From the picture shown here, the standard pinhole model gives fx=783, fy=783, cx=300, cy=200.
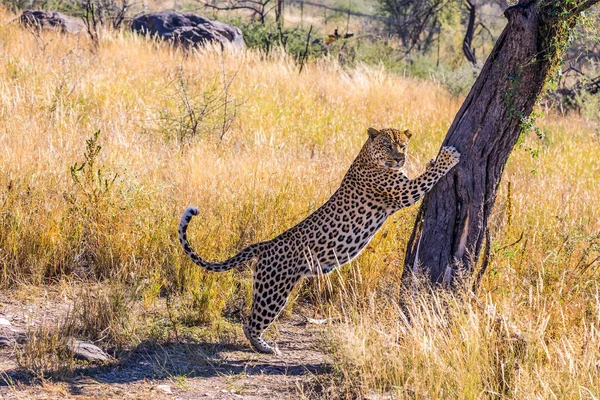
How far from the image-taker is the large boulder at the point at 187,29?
1698 centimetres

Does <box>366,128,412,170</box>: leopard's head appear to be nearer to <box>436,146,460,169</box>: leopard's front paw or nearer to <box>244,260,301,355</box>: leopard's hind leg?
<box>436,146,460,169</box>: leopard's front paw

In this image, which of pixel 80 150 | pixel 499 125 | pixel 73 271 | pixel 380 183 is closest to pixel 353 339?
pixel 380 183

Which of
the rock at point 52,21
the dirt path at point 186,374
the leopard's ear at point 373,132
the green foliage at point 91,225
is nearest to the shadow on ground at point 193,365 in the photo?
the dirt path at point 186,374

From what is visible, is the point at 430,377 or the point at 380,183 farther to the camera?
the point at 380,183

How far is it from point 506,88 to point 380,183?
109 centimetres

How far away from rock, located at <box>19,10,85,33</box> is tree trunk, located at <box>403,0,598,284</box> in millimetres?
12079

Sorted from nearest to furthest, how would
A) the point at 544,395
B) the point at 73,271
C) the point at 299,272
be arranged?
1. the point at 544,395
2. the point at 299,272
3. the point at 73,271

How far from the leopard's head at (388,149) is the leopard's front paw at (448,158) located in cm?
46

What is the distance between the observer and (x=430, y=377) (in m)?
4.21

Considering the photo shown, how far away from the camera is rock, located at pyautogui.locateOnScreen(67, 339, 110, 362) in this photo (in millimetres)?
4953

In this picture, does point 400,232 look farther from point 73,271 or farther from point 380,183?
point 73,271

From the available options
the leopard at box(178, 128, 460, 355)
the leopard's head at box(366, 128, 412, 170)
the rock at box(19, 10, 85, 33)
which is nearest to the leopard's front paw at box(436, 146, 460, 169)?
the leopard at box(178, 128, 460, 355)

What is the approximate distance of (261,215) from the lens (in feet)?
22.5

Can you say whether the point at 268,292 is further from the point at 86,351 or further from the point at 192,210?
the point at 86,351
